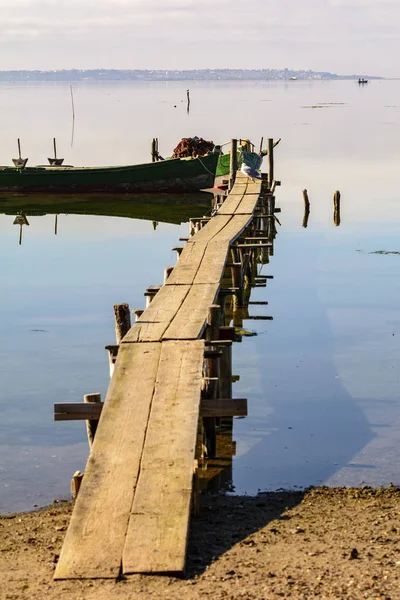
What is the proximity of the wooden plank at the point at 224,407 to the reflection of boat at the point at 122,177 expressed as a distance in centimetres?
2991

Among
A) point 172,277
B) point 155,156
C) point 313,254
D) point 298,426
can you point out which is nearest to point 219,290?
point 172,277

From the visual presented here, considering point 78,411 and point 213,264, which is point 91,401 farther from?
point 213,264

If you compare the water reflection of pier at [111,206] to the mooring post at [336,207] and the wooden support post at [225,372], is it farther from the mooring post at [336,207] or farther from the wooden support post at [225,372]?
the wooden support post at [225,372]

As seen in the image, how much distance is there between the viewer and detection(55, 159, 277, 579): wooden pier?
8211 mm

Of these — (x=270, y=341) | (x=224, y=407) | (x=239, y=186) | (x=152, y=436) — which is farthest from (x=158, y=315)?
(x=239, y=186)

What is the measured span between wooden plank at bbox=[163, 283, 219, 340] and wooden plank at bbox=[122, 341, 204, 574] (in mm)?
632

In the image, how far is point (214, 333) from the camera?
13.4 meters

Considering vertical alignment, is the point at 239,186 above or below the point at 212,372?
above

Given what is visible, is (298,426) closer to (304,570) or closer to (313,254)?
(304,570)

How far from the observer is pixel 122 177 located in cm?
4122

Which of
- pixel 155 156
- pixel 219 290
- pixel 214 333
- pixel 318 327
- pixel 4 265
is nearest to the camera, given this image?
pixel 214 333

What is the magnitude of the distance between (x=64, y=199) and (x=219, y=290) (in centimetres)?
2790

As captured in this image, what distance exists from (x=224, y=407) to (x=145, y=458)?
164 cm

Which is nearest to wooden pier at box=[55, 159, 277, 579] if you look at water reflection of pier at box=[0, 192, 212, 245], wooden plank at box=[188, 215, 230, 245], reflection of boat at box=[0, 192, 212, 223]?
wooden plank at box=[188, 215, 230, 245]
